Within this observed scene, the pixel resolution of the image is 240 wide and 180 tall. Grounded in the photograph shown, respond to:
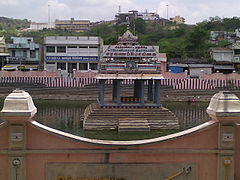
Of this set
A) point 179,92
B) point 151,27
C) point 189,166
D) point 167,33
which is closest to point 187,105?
point 179,92

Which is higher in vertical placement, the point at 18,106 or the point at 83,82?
the point at 18,106

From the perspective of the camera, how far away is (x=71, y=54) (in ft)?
154

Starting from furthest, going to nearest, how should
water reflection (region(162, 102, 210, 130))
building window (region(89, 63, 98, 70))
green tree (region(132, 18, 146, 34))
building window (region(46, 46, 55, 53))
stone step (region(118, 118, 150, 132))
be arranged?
→ green tree (region(132, 18, 146, 34)) < building window (region(46, 46, 55, 53)) < building window (region(89, 63, 98, 70)) < water reflection (region(162, 102, 210, 130)) < stone step (region(118, 118, 150, 132))

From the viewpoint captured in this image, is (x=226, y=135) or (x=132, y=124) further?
(x=132, y=124)

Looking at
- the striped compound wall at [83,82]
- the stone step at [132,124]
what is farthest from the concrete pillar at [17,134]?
the striped compound wall at [83,82]

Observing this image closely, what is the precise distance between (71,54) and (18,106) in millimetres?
40820

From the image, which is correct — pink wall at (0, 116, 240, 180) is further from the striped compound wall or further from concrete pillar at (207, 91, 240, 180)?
the striped compound wall

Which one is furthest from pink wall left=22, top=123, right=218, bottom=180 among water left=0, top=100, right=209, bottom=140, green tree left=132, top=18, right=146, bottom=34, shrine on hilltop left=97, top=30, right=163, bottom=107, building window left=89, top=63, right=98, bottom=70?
green tree left=132, top=18, right=146, bottom=34

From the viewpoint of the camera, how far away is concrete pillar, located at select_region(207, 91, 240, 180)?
262 inches

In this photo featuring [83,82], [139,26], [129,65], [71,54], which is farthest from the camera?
[139,26]

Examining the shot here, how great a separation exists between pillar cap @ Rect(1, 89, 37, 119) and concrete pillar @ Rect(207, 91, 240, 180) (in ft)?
10.3

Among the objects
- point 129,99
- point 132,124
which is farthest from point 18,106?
point 129,99

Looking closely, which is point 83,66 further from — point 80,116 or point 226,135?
point 226,135

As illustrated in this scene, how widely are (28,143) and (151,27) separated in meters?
83.6
